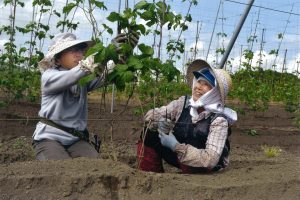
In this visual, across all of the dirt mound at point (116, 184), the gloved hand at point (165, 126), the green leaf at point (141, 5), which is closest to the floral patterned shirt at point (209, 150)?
the gloved hand at point (165, 126)

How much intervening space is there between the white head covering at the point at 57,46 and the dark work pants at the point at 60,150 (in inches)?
21.2

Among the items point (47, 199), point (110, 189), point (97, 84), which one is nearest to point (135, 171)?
point (110, 189)

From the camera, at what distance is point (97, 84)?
12.8 feet

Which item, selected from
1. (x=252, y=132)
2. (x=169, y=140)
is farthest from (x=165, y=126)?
(x=252, y=132)

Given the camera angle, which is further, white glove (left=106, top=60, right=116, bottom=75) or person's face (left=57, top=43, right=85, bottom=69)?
person's face (left=57, top=43, right=85, bottom=69)

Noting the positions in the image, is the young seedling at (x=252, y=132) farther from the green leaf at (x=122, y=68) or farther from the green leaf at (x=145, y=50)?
the green leaf at (x=122, y=68)

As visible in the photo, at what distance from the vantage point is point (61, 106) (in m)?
3.76

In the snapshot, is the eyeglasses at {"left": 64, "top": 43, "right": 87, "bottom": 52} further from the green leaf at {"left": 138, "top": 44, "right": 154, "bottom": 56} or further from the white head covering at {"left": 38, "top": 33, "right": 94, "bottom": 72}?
the green leaf at {"left": 138, "top": 44, "right": 154, "bottom": 56}

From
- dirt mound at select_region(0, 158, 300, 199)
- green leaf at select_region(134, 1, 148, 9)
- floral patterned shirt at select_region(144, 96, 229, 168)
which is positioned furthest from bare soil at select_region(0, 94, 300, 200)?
green leaf at select_region(134, 1, 148, 9)

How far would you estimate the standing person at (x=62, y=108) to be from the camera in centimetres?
370

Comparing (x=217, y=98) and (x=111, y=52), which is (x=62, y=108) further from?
(x=217, y=98)

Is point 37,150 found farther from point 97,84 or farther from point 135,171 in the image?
point 135,171

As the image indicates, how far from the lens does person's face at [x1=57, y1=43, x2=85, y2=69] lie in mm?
3785

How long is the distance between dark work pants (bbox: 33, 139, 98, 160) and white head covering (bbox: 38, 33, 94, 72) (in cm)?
54
